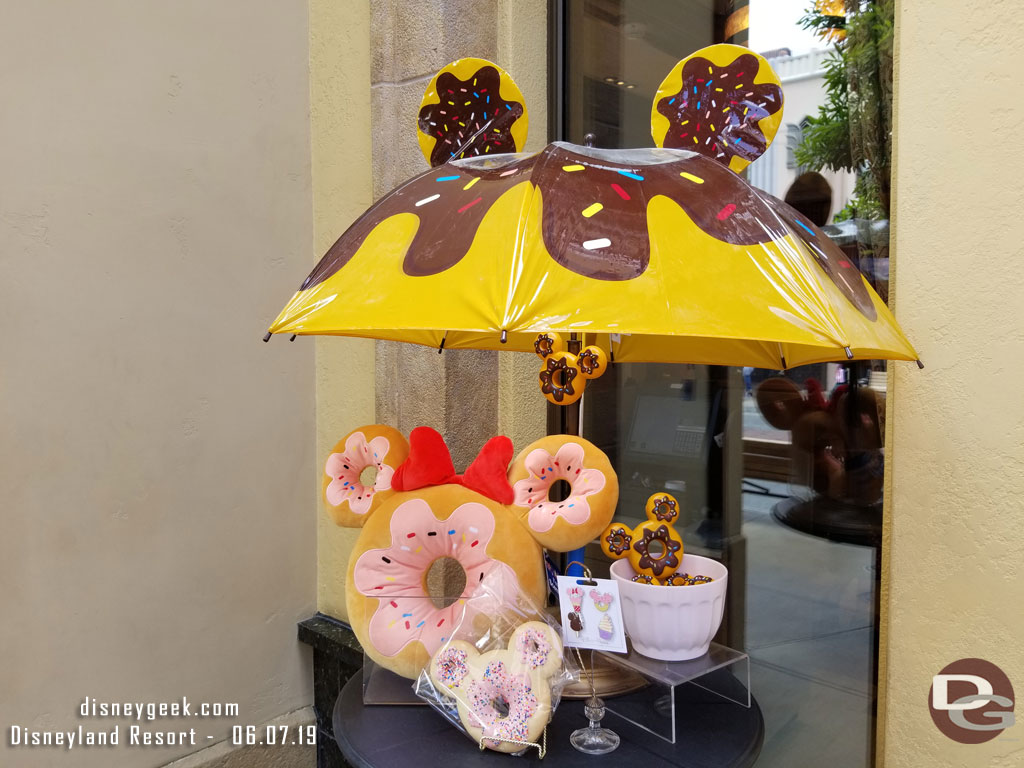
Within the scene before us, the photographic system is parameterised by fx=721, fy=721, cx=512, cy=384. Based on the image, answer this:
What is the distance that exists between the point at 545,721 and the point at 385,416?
4.13ft

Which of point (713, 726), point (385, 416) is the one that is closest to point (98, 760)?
point (385, 416)

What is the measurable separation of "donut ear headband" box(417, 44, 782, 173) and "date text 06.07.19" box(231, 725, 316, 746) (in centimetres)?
198

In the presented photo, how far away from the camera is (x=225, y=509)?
235 centimetres

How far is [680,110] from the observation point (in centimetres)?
154

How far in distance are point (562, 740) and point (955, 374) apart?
3.50 feet

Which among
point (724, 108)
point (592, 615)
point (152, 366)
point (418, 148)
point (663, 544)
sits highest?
point (418, 148)

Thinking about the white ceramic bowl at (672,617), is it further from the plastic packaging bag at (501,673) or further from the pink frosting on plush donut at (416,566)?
the pink frosting on plush donut at (416,566)

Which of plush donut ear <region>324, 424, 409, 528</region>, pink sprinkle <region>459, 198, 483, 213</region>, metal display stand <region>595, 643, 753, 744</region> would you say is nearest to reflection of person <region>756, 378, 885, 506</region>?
metal display stand <region>595, 643, 753, 744</region>

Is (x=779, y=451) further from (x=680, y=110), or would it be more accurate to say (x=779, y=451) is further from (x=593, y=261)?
(x=593, y=261)

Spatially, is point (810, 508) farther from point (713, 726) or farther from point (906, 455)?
point (713, 726)

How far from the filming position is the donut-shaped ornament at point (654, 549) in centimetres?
143

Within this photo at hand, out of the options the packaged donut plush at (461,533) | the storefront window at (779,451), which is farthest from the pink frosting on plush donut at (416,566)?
the storefront window at (779,451)

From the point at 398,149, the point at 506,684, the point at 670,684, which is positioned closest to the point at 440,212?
the point at 506,684

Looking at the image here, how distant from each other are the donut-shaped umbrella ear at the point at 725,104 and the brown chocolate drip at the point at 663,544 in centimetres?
77
